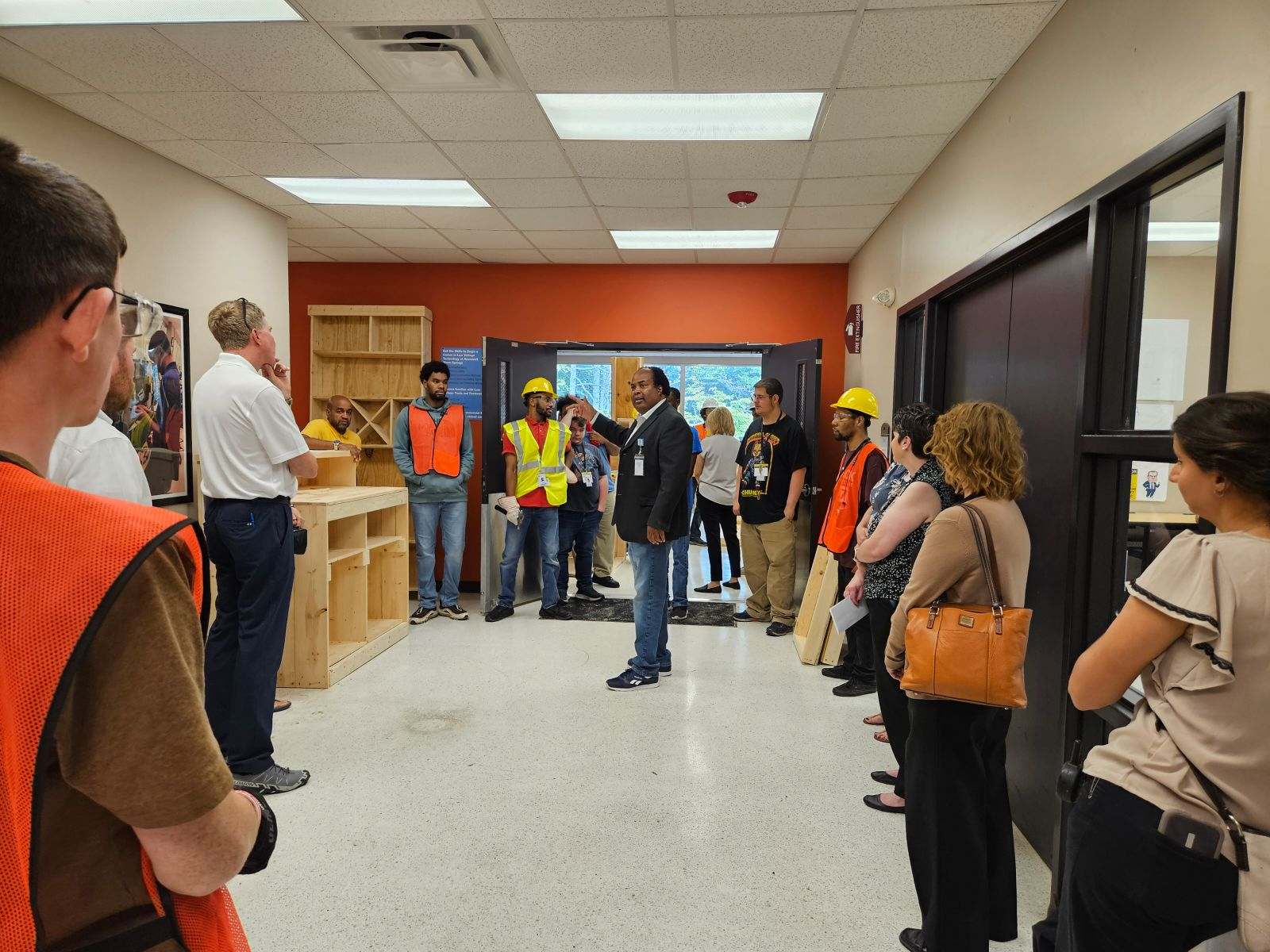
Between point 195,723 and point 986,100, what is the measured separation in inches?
137

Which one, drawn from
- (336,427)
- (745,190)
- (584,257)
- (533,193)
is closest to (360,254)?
(336,427)

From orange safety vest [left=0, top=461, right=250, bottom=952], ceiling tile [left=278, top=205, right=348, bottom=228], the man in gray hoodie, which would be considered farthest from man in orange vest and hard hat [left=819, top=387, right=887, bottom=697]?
orange safety vest [left=0, top=461, right=250, bottom=952]

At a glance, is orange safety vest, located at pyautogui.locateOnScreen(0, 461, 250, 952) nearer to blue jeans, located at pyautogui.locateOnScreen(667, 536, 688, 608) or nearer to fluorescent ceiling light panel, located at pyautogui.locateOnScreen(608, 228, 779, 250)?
blue jeans, located at pyautogui.locateOnScreen(667, 536, 688, 608)

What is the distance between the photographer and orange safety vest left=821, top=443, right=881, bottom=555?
4.04 m

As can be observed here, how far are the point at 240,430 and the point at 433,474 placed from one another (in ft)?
8.72

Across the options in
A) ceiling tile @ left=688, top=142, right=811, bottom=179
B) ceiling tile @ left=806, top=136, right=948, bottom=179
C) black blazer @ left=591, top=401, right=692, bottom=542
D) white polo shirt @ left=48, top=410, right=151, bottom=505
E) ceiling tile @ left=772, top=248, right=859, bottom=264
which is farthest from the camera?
ceiling tile @ left=772, top=248, right=859, bottom=264

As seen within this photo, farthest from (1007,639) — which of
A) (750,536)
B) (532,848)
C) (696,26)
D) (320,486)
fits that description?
(320,486)

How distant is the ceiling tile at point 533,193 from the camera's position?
433cm

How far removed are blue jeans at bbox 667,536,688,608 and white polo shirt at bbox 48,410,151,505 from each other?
154 inches

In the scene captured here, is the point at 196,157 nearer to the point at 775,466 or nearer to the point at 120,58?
the point at 120,58

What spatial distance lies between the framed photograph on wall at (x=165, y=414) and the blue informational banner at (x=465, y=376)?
8.42 ft

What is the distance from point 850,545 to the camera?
411 cm

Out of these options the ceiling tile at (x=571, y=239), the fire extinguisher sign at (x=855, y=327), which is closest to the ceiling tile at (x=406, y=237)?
the ceiling tile at (x=571, y=239)

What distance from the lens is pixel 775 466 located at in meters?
5.26
